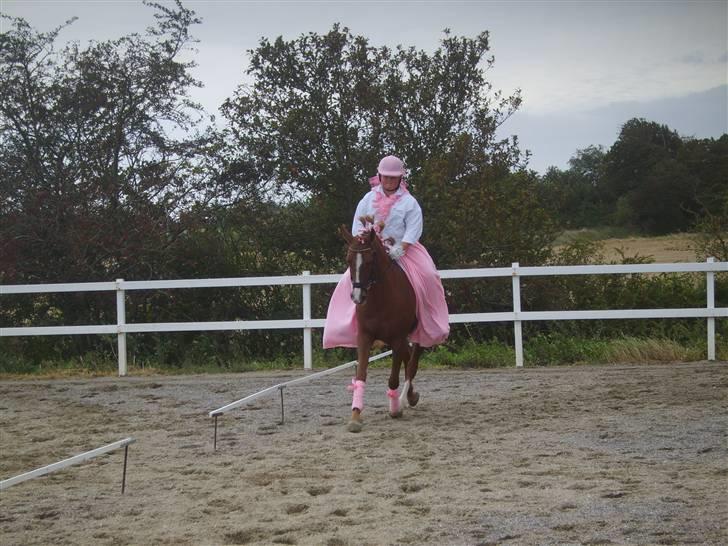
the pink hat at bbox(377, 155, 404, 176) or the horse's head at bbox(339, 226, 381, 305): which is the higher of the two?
the pink hat at bbox(377, 155, 404, 176)

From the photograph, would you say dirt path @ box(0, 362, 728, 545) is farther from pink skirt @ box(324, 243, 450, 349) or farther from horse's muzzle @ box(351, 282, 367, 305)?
horse's muzzle @ box(351, 282, 367, 305)

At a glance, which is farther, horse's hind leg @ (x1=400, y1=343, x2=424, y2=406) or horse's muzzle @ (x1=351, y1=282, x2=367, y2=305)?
horse's hind leg @ (x1=400, y1=343, x2=424, y2=406)

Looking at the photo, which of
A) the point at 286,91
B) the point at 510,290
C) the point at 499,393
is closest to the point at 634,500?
the point at 499,393

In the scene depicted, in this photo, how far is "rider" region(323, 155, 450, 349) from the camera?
8.92 m

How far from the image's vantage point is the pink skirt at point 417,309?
8992 millimetres

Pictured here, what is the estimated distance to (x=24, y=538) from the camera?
5.22m

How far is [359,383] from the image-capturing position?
8.60 meters

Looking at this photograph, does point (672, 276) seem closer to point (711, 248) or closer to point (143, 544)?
point (711, 248)

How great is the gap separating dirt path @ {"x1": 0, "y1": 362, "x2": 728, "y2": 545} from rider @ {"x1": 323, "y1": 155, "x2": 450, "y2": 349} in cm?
89

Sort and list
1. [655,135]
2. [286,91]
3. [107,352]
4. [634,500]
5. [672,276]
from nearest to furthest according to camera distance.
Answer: [634,500] < [107,352] < [672,276] < [286,91] < [655,135]

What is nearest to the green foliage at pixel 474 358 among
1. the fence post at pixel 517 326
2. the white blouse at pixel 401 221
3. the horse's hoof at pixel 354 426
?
the fence post at pixel 517 326


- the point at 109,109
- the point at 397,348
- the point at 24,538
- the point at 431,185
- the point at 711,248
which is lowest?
the point at 24,538

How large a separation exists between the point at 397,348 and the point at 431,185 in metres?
9.14

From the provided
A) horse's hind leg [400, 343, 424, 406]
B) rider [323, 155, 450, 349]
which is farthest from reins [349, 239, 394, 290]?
horse's hind leg [400, 343, 424, 406]
